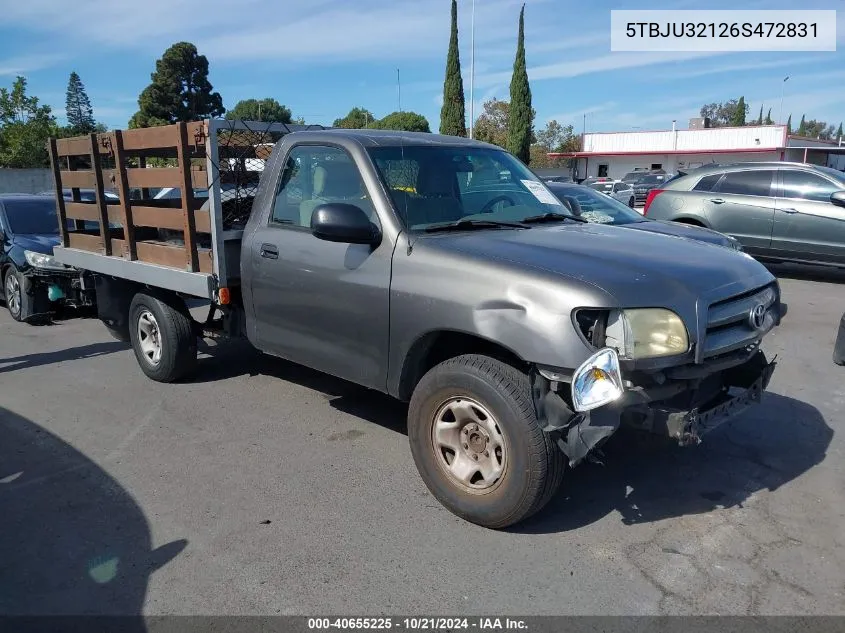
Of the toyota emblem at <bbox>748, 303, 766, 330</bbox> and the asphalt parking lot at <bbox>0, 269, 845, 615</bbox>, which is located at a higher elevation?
the toyota emblem at <bbox>748, 303, 766, 330</bbox>

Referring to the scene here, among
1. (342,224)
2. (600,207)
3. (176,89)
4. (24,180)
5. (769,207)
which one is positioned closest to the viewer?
(342,224)

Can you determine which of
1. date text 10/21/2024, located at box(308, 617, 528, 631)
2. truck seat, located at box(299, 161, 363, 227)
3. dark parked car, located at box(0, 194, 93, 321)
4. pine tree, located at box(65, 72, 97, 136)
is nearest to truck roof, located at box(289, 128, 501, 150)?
truck seat, located at box(299, 161, 363, 227)

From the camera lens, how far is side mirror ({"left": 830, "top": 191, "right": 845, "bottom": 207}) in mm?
9688

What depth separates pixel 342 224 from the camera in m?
3.78

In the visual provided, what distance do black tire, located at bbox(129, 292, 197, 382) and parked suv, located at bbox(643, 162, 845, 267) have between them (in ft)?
27.0

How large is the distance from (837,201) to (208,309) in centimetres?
869

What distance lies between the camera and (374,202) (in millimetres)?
4074

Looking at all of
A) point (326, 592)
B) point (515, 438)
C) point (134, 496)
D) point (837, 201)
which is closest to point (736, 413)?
point (515, 438)

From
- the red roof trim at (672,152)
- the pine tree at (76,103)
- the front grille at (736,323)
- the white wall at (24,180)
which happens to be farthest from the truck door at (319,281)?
the pine tree at (76,103)

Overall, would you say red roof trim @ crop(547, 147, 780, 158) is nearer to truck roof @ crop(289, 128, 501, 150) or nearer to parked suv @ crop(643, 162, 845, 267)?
parked suv @ crop(643, 162, 845, 267)

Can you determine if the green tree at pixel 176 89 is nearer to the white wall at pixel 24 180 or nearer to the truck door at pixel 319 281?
the white wall at pixel 24 180

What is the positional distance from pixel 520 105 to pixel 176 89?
31303mm

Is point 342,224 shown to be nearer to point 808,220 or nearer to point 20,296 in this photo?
point 20,296

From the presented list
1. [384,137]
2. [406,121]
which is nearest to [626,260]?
[384,137]
